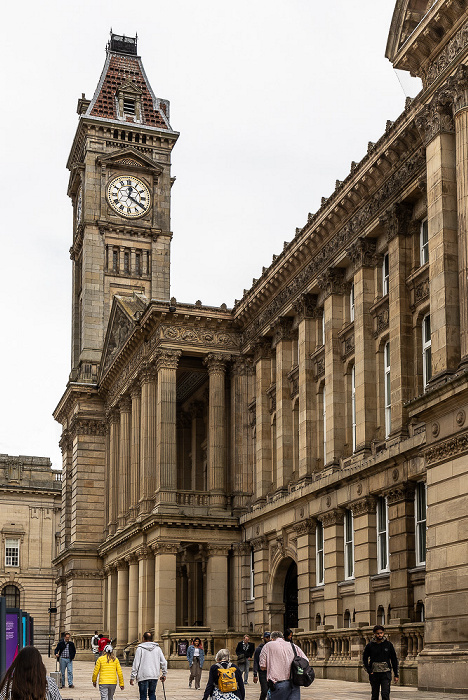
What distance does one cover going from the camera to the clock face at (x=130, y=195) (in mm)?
73438

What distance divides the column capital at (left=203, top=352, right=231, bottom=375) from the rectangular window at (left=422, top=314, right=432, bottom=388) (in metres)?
19.3

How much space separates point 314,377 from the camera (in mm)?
44031

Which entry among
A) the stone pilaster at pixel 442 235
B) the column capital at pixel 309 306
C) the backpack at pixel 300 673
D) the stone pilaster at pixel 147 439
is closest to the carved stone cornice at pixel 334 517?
the column capital at pixel 309 306

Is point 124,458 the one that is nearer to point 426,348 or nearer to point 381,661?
point 426,348

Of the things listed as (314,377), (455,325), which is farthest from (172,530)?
(455,325)

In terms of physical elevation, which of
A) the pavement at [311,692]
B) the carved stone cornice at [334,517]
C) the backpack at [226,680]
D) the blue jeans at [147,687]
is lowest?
the pavement at [311,692]

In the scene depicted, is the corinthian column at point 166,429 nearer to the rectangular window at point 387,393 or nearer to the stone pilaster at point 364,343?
the stone pilaster at point 364,343

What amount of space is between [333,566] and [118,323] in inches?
1227

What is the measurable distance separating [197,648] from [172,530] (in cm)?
1498

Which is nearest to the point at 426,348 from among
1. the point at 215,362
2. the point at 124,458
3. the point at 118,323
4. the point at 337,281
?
the point at 337,281

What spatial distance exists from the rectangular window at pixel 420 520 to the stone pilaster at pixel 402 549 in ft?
0.90

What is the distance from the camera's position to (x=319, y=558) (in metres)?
41.7

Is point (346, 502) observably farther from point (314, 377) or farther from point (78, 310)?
point (78, 310)

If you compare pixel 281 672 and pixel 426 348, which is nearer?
pixel 281 672
